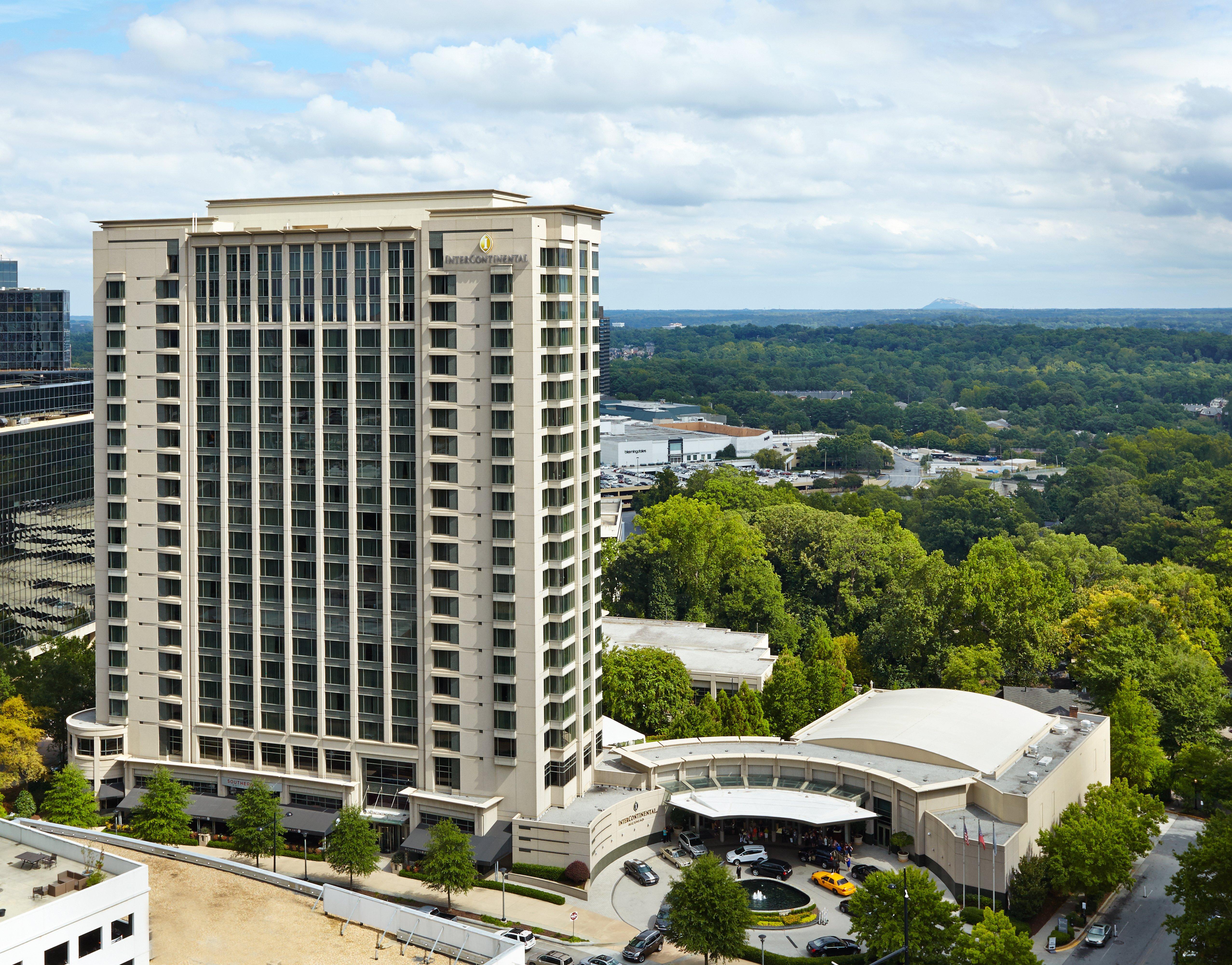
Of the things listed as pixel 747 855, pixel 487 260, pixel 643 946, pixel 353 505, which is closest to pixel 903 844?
pixel 747 855

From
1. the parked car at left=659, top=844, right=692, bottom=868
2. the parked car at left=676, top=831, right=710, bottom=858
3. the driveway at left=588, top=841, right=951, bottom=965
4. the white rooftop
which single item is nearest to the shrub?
the driveway at left=588, top=841, right=951, bottom=965

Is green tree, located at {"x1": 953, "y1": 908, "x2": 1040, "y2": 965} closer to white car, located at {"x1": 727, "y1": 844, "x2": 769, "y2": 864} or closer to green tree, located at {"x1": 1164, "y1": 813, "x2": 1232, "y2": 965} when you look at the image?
green tree, located at {"x1": 1164, "y1": 813, "x2": 1232, "y2": 965}

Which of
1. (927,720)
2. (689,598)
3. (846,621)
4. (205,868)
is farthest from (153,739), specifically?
(846,621)

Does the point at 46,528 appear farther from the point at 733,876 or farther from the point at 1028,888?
the point at 1028,888

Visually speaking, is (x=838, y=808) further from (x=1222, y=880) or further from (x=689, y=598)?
(x=689, y=598)

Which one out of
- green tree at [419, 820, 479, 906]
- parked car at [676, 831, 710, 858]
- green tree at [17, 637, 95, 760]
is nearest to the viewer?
green tree at [419, 820, 479, 906]

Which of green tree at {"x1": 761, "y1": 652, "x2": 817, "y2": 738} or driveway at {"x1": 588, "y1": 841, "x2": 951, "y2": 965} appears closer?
driveway at {"x1": 588, "y1": 841, "x2": 951, "y2": 965}

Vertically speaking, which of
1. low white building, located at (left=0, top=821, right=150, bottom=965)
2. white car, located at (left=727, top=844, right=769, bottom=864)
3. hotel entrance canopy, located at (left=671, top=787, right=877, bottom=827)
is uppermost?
low white building, located at (left=0, top=821, right=150, bottom=965)

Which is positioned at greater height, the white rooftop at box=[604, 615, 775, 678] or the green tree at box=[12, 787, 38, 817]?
the white rooftop at box=[604, 615, 775, 678]

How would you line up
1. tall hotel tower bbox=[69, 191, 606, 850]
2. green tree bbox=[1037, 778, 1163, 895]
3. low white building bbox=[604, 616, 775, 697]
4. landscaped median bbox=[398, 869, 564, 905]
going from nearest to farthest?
green tree bbox=[1037, 778, 1163, 895] < landscaped median bbox=[398, 869, 564, 905] < tall hotel tower bbox=[69, 191, 606, 850] < low white building bbox=[604, 616, 775, 697]
